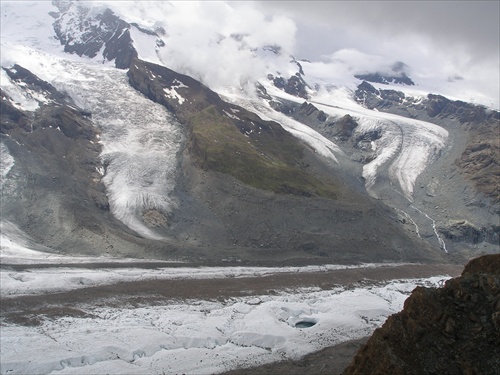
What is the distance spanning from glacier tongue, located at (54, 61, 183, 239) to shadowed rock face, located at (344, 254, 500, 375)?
72.9 metres

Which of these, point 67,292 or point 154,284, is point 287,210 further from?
point 67,292

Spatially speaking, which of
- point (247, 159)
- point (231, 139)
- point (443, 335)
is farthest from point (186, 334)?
point (231, 139)

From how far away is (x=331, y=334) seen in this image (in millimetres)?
43500

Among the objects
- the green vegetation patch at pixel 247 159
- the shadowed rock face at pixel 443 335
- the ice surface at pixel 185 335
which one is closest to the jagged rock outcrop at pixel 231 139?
the green vegetation patch at pixel 247 159

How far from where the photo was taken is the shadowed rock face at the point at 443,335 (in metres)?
17.2

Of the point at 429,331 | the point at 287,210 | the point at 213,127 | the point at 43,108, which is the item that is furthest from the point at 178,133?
Result: the point at 429,331

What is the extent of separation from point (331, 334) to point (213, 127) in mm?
96175

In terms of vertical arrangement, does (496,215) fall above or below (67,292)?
above

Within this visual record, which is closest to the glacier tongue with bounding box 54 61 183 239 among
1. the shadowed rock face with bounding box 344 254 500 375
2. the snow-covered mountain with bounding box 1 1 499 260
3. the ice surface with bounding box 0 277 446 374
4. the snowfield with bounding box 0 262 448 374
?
the snow-covered mountain with bounding box 1 1 499 260

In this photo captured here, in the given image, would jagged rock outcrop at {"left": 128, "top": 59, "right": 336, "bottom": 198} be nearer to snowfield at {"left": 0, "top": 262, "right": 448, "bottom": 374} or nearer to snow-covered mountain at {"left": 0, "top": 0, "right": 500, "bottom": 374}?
snow-covered mountain at {"left": 0, "top": 0, "right": 500, "bottom": 374}

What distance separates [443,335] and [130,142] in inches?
4842

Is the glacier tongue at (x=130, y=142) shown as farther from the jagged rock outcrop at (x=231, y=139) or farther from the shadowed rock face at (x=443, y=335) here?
the shadowed rock face at (x=443, y=335)

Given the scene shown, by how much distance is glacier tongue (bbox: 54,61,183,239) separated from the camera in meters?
99.1

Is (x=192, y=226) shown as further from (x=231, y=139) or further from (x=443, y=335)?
(x=443, y=335)
